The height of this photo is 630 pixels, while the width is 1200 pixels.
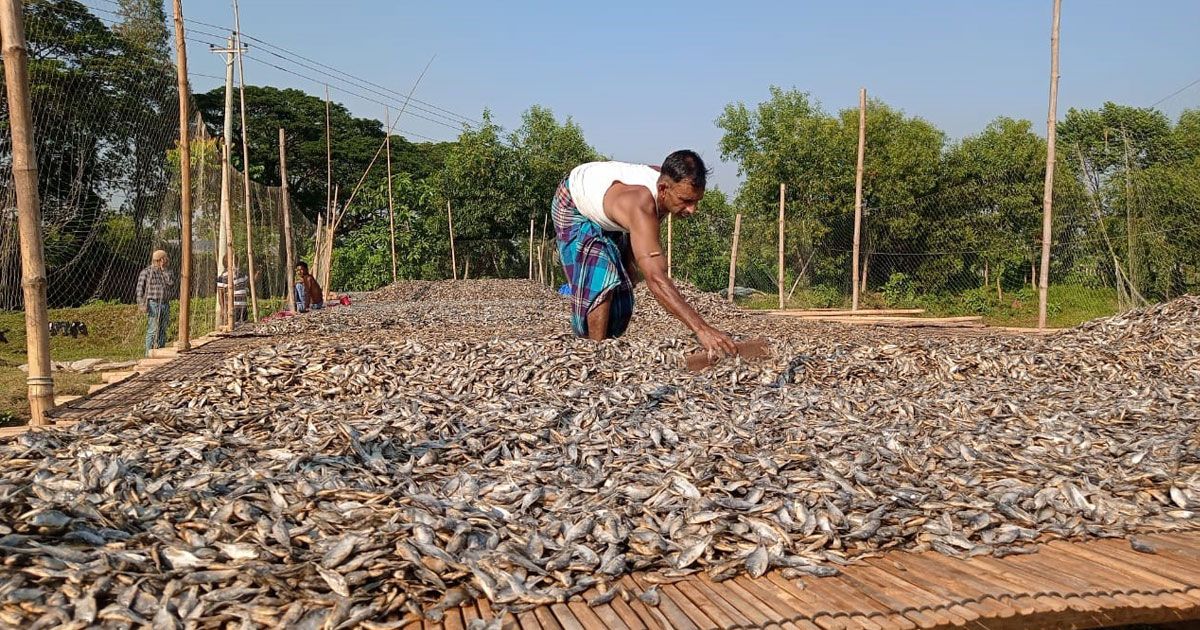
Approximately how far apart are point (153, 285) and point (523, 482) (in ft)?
25.2

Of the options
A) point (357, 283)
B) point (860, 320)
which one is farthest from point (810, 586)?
point (357, 283)

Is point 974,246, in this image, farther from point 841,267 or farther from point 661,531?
point 661,531

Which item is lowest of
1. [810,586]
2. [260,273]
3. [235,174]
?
[810,586]

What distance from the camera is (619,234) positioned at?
4840mm

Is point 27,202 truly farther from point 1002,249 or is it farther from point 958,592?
point 1002,249

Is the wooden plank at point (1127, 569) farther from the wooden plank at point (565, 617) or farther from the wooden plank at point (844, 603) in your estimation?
the wooden plank at point (565, 617)

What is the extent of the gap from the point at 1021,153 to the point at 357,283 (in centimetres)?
2024

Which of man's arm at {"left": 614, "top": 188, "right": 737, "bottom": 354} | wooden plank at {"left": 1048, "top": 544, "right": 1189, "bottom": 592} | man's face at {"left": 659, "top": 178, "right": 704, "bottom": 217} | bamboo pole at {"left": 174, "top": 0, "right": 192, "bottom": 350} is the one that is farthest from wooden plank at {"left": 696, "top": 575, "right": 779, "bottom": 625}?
bamboo pole at {"left": 174, "top": 0, "right": 192, "bottom": 350}

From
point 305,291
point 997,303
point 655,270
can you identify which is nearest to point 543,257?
point 997,303

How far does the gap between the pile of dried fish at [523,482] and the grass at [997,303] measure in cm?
1088

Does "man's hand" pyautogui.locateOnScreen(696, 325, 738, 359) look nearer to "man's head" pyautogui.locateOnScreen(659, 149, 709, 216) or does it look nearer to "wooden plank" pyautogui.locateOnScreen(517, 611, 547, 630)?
"man's head" pyautogui.locateOnScreen(659, 149, 709, 216)

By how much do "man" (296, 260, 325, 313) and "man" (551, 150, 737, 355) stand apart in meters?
9.44

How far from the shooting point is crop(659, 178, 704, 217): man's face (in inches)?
160

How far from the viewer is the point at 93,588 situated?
211 centimetres
